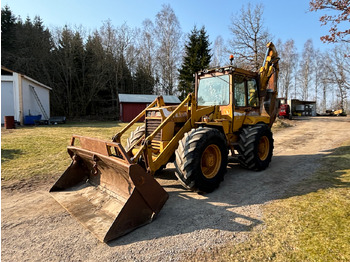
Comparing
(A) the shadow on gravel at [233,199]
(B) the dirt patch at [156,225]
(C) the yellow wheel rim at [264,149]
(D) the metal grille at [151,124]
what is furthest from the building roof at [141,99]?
(B) the dirt patch at [156,225]

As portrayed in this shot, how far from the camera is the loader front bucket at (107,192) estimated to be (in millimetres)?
3107

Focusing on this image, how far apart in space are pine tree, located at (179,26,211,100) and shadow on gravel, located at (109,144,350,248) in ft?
74.0

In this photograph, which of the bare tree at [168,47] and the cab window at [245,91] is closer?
the cab window at [245,91]

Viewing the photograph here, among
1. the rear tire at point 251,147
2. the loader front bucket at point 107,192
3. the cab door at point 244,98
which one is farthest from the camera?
the cab door at point 244,98

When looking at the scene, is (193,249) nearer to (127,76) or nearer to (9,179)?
(9,179)

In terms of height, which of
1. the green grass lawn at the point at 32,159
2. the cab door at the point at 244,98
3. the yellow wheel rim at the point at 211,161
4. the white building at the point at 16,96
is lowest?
the green grass lawn at the point at 32,159

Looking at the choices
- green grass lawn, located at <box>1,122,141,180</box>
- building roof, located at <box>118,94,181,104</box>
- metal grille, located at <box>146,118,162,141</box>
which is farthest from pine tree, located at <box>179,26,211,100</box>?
metal grille, located at <box>146,118,162,141</box>

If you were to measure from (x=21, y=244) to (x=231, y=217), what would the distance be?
2.88m

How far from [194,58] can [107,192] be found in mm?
25966

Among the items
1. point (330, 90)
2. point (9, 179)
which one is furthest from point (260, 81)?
point (330, 90)

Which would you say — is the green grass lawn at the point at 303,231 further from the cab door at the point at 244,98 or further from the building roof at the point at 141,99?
the building roof at the point at 141,99

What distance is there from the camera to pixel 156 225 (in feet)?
10.8

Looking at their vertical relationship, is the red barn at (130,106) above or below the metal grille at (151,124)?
above

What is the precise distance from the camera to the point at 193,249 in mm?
2779
